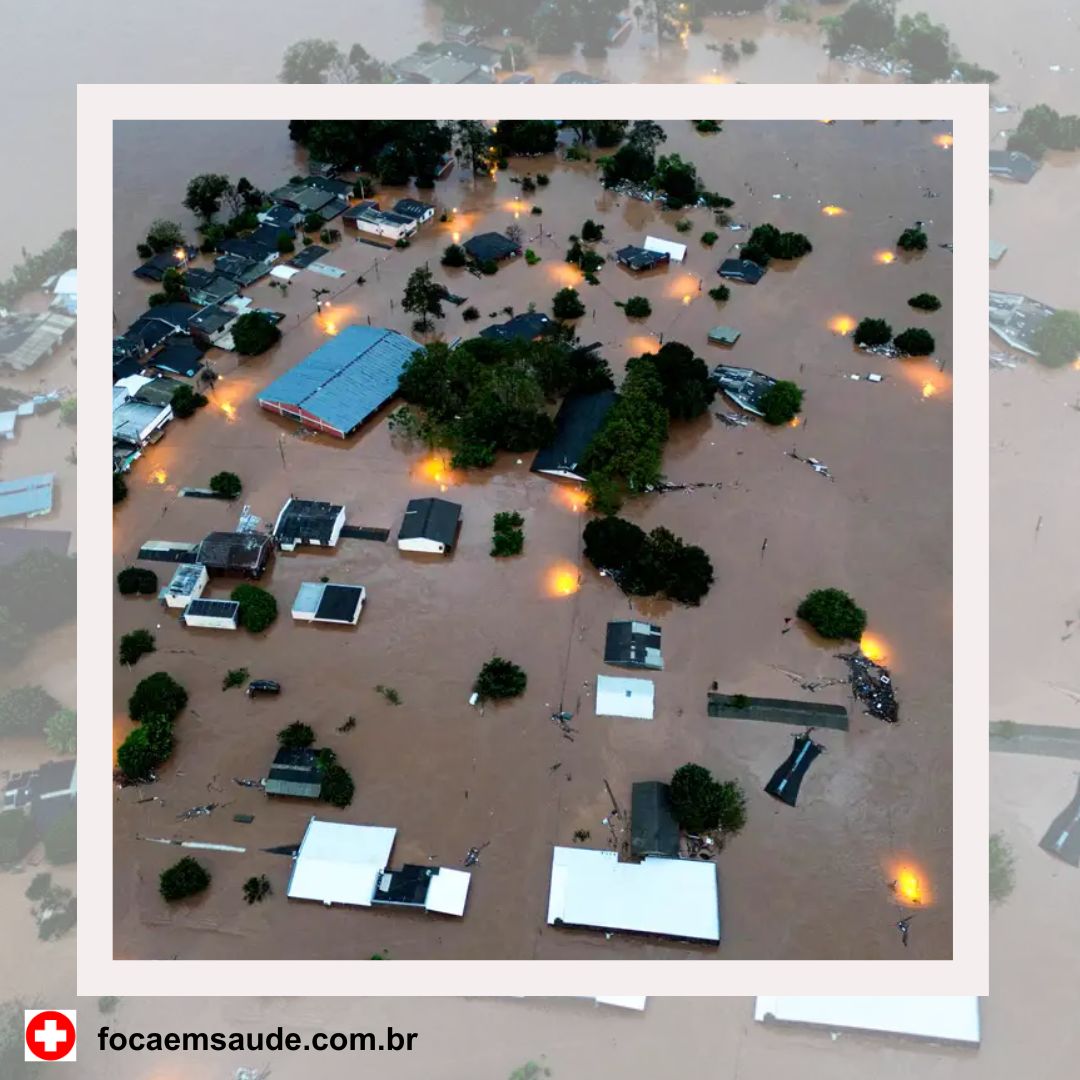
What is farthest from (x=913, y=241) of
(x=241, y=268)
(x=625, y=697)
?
(x=241, y=268)

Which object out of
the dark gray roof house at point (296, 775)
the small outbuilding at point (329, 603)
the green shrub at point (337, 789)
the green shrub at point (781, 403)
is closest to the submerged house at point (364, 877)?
the green shrub at point (337, 789)

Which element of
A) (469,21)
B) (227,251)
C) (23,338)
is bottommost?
(23,338)

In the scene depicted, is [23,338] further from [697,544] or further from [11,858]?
[697,544]

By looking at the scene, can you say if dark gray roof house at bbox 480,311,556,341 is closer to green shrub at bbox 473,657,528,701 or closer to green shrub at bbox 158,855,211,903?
green shrub at bbox 473,657,528,701

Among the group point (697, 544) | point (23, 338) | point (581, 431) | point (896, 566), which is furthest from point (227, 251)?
point (896, 566)

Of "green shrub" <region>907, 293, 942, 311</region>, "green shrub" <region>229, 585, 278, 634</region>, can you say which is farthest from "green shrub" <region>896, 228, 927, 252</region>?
"green shrub" <region>229, 585, 278, 634</region>

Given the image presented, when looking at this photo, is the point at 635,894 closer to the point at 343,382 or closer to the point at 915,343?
the point at 343,382

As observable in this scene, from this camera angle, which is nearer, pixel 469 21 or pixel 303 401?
pixel 303 401

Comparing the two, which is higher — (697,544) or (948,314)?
(948,314)
